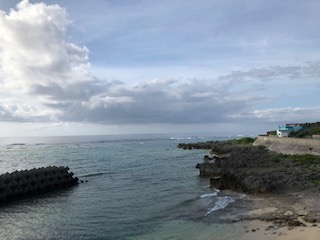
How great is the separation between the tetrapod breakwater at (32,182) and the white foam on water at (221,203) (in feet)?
65.4

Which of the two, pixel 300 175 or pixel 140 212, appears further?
pixel 300 175

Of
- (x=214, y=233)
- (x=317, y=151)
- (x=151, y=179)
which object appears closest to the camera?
(x=214, y=233)

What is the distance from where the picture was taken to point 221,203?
92.0ft

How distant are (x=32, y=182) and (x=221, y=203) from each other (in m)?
21.6

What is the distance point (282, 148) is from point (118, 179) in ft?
108

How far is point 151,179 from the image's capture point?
4541cm

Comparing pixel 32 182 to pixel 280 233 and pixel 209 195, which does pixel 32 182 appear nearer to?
pixel 209 195

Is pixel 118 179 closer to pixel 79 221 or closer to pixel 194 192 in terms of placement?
pixel 194 192

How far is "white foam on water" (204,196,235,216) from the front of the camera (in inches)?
1022

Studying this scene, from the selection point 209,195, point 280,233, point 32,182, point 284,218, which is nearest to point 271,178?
point 209,195

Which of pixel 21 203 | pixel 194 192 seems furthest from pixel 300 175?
pixel 21 203

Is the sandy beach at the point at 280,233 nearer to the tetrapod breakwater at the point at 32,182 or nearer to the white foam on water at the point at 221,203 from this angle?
the white foam on water at the point at 221,203

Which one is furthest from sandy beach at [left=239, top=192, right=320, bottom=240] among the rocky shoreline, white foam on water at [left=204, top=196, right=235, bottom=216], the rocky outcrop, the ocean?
the rocky outcrop

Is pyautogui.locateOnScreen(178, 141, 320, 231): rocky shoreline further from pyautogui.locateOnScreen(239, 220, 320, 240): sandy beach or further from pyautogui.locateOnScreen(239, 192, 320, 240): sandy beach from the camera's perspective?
pyautogui.locateOnScreen(239, 220, 320, 240): sandy beach
